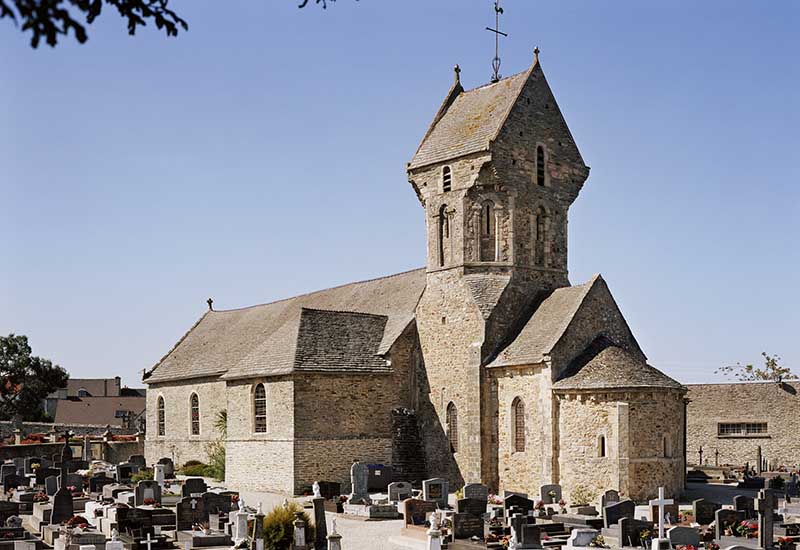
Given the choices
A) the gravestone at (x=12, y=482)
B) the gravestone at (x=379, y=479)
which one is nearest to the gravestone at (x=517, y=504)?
the gravestone at (x=379, y=479)

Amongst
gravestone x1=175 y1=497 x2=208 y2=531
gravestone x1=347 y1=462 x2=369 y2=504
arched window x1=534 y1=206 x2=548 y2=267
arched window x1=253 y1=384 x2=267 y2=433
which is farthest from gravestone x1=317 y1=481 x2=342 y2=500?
arched window x1=534 y1=206 x2=548 y2=267

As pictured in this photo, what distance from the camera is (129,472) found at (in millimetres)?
39844

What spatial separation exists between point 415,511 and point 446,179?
16.2 metres

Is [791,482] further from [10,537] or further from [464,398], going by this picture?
[10,537]

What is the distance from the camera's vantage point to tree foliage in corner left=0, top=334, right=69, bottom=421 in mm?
84625

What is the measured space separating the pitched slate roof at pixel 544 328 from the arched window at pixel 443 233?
4.25 m

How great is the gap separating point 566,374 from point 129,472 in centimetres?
1781

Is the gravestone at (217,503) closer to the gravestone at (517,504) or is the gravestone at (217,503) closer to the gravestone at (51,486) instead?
the gravestone at (517,504)

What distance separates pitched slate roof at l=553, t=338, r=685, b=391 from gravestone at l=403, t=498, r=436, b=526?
864cm

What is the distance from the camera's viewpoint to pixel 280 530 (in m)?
21.8

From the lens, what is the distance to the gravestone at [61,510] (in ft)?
89.5

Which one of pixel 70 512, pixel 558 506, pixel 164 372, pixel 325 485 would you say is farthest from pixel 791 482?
pixel 164 372

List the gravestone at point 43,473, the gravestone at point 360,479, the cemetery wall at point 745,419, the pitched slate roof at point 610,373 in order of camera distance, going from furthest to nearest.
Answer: the cemetery wall at point 745,419, the gravestone at point 43,473, the gravestone at point 360,479, the pitched slate roof at point 610,373

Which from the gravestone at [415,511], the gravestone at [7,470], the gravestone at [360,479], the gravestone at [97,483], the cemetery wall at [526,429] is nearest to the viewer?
the gravestone at [415,511]
